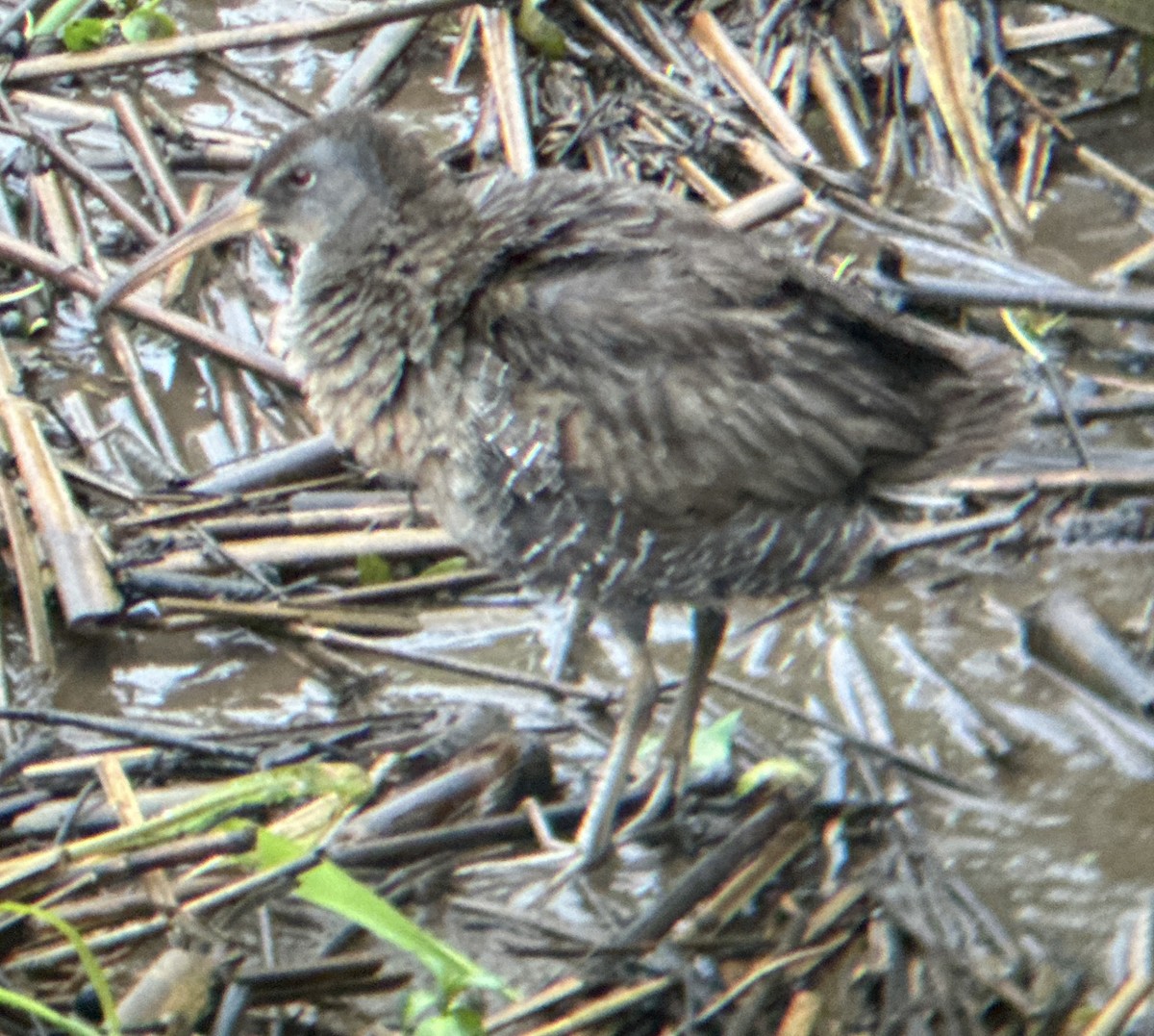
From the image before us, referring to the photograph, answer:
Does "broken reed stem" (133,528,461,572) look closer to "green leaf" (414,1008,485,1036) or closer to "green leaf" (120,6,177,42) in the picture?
"green leaf" (414,1008,485,1036)

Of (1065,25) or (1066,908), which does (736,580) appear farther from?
(1065,25)

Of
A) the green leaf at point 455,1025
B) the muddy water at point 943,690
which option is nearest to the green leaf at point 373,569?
the muddy water at point 943,690

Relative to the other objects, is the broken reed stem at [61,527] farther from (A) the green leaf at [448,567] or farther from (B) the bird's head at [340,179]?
(B) the bird's head at [340,179]

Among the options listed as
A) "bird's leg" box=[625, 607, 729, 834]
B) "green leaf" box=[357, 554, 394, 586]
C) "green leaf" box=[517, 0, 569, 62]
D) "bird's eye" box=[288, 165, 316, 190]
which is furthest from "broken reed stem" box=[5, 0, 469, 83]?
"bird's leg" box=[625, 607, 729, 834]

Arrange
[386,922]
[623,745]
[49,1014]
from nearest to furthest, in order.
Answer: [49,1014] → [386,922] → [623,745]

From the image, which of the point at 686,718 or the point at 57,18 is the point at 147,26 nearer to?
the point at 57,18

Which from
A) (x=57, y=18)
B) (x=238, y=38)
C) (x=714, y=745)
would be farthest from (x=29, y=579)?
(x=57, y=18)
